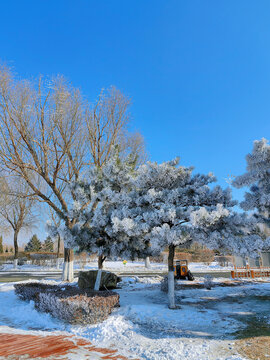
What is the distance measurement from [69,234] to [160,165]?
14.2 ft

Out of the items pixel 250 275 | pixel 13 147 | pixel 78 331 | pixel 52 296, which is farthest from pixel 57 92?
pixel 250 275

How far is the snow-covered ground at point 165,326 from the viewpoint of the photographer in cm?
540

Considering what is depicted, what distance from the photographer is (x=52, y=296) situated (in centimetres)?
775

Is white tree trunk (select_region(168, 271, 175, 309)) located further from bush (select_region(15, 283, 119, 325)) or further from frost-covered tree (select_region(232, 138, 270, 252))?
frost-covered tree (select_region(232, 138, 270, 252))

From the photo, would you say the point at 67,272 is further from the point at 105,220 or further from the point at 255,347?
the point at 255,347

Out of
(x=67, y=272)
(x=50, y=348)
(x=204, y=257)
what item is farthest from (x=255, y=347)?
(x=204, y=257)

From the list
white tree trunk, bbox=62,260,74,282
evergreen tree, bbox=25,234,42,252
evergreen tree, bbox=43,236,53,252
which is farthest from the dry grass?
evergreen tree, bbox=25,234,42,252

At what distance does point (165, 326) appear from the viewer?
707 cm

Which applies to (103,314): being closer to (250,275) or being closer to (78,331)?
(78,331)

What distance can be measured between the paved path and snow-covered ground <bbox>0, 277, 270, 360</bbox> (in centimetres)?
38

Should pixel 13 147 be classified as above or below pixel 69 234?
above

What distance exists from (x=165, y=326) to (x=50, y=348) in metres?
3.08

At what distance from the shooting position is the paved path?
197 inches

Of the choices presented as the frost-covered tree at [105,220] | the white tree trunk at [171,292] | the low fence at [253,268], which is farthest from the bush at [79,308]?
the low fence at [253,268]
